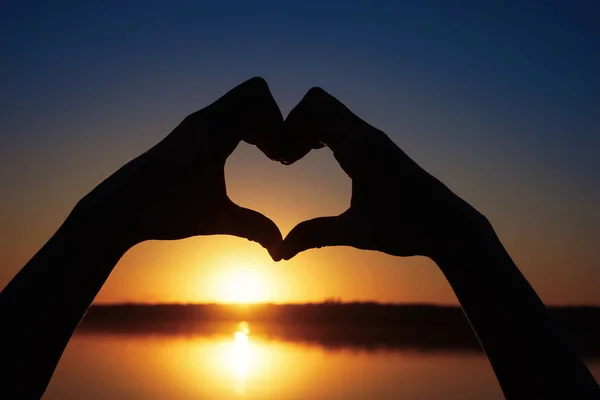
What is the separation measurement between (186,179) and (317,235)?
3.55ft

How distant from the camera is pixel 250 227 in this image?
506cm

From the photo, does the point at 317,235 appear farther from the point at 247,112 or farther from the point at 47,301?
the point at 47,301

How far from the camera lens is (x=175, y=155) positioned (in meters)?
3.96

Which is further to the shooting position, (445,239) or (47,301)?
(445,239)

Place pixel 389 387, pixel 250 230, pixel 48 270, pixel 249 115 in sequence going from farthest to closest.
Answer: pixel 389 387 < pixel 250 230 < pixel 249 115 < pixel 48 270

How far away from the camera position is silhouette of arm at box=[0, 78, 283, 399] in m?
3.51

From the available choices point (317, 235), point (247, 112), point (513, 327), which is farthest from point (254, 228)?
point (513, 327)

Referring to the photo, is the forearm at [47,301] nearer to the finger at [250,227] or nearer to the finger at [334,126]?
the finger at [250,227]

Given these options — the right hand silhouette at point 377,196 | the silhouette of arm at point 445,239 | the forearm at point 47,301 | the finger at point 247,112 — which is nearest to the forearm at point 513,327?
the silhouette of arm at point 445,239

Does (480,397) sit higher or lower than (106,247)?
higher

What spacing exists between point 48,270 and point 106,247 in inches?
13.9

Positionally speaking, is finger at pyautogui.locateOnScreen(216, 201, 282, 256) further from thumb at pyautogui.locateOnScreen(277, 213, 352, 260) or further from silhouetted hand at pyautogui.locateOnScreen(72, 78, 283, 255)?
thumb at pyautogui.locateOnScreen(277, 213, 352, 260)

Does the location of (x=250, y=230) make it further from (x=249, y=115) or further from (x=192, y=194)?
(x=249, y=115)

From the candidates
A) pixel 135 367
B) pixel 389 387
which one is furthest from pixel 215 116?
pixel 135 367
